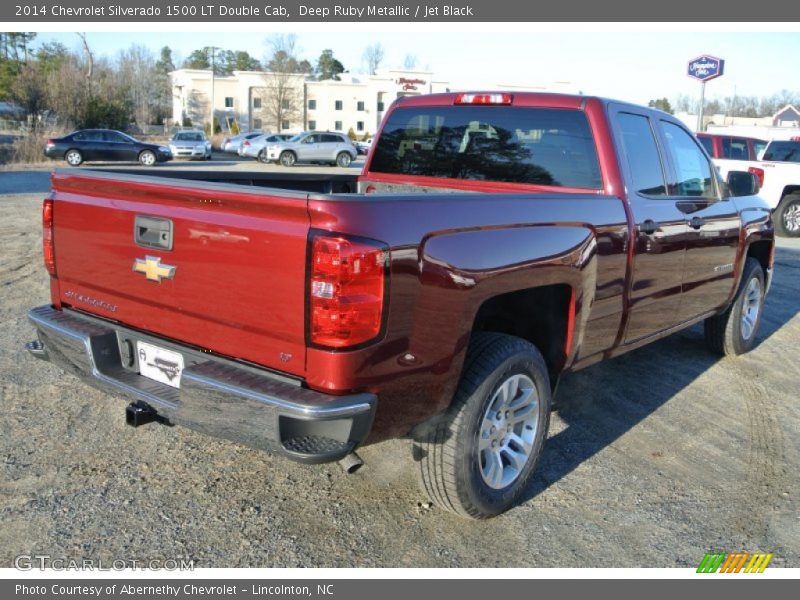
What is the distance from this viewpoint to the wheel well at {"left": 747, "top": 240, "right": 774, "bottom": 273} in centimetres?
630

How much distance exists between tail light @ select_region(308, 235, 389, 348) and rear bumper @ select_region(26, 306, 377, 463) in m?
0.24

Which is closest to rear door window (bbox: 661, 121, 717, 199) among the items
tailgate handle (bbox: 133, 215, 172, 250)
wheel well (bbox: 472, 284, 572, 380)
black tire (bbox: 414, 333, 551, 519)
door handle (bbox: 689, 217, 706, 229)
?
door handle (bbox: 689, 217, 706, 229)

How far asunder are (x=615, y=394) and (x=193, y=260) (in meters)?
3.50

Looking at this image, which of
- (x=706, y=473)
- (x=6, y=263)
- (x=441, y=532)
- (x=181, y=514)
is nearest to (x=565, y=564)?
(x=441, y=532)

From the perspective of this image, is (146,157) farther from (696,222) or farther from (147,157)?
(696,222)

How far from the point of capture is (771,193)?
15367mm

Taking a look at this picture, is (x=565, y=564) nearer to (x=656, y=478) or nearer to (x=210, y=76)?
(x=656, y=478)

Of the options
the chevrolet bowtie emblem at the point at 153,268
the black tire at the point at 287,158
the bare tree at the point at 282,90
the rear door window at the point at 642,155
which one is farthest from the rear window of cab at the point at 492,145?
the bare tree at the point at 282,90

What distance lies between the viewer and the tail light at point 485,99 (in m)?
4.50

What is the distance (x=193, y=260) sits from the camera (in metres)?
3.01

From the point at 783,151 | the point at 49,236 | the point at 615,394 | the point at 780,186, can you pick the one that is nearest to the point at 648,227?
the point at 615,394

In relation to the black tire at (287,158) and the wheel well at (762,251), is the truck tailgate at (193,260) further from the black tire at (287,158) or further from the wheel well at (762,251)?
the black tire at (287,158)

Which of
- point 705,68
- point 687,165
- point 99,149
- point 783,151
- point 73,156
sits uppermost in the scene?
point 705,68

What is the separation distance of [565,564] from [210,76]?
90796 millimetres
